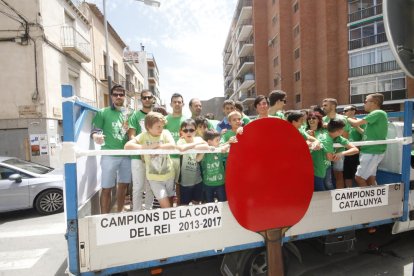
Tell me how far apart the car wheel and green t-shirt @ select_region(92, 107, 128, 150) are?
3.67m

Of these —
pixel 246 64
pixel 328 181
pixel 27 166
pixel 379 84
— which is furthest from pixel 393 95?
pixel 27 166

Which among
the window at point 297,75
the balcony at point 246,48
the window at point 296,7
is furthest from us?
the balcony at point 246,48

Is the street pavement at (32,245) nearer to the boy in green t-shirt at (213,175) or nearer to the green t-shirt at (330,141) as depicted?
the boy in green t-shirt at (213,175)

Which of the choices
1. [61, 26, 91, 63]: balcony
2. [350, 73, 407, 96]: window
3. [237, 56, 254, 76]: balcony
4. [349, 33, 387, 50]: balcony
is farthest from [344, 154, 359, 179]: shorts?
[237, 56, 254, 76]: balcony

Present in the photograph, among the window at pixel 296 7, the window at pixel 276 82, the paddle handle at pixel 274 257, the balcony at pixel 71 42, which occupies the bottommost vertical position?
the paddle handle at pixel 274 257

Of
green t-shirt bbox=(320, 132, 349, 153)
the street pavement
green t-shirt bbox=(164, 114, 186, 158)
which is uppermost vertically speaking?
green t-shirt bbox=(164, 114, 186, 158)

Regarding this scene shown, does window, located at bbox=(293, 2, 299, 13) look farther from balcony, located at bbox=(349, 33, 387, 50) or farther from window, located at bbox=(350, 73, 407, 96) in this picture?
window, located at bbox=(350, 73, 407, 96)

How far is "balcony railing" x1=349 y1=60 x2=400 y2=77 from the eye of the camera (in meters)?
24.6

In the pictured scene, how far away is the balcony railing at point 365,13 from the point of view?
83.5ft

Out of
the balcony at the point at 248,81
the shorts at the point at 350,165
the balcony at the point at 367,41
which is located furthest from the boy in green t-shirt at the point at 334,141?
the balcony at the point at 248,81

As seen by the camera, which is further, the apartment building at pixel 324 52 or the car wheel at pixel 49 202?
the apartment building at pixel 324 52

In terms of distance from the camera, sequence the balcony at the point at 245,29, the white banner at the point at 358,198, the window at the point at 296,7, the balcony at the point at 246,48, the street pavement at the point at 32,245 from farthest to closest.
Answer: the balcony at the point at 246,48 < the balcony at the point at 245,29 < the window at the point at 296,7 < the street pavement at the point at 32,245 < the white banner at the point at 358,198

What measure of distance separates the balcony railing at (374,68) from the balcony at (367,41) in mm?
2048

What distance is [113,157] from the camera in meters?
3.43
